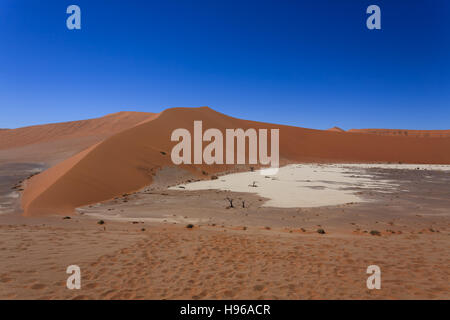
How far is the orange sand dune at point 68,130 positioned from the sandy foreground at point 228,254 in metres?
47.5

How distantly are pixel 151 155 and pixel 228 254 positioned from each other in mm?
20874

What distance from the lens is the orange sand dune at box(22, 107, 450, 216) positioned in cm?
1572

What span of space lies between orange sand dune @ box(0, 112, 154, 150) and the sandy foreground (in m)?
47.5

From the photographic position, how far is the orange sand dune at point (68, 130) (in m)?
54.5

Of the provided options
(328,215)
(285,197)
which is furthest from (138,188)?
(328,215)
